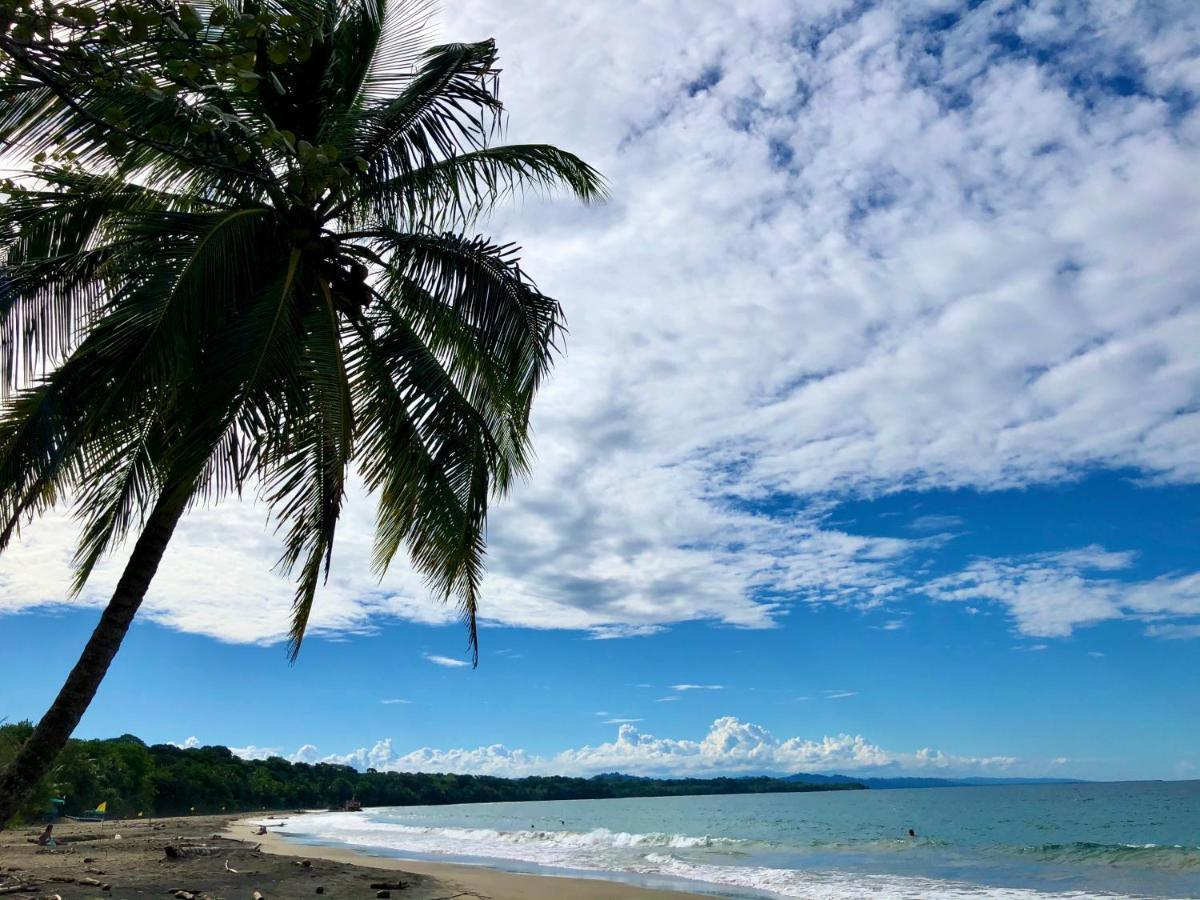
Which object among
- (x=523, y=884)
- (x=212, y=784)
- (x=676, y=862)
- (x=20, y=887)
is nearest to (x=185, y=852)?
(x=523, y=884)

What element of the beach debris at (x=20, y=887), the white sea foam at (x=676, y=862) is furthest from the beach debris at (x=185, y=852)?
the white sea foam at (x=676, y=862)

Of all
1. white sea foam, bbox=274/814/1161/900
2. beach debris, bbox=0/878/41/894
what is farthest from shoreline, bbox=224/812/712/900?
beach debris, bbox=0/878/41/894

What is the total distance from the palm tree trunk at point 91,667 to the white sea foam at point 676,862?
1353 cm

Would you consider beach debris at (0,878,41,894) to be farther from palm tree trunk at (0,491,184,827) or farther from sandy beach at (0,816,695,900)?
palm tree trunk at (0,491,184,827)

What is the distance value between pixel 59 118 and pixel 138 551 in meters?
3.54

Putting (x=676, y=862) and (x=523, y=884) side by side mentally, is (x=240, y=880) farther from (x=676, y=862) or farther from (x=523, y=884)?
(x=676, y=862)

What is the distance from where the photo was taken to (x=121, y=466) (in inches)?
283

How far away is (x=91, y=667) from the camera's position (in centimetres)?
612

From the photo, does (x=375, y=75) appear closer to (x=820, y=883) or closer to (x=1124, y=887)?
(x=820, y=883)

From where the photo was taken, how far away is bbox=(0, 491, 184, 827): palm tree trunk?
574 cm

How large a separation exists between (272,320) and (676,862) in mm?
21171

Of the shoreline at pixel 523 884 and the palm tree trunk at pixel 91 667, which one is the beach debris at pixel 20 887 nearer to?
the palm tree trunk at pixel 91 667

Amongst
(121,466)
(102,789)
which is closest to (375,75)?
(121,466)

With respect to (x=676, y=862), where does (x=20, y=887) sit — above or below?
above
